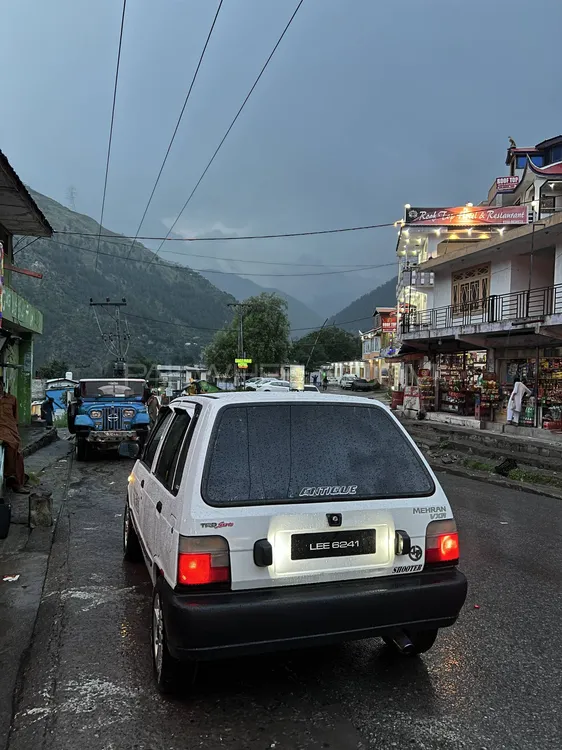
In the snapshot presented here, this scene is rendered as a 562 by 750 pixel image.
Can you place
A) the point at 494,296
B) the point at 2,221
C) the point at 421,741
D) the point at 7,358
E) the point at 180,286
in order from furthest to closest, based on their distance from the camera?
the point at 180,286 < the point at 494,296 < the point at 7,358 < the point at 2,221 < the point at 421,741

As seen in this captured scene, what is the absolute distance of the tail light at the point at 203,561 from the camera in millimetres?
2805

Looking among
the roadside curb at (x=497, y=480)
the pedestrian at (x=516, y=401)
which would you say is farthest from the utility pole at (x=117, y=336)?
the roadside curb at (x=497, y=480)

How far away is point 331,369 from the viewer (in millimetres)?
88688

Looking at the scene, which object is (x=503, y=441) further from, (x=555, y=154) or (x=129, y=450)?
(x=555, y=154)

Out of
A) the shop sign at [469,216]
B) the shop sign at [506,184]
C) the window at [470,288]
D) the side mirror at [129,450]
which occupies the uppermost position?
the shop sign at [506,184]

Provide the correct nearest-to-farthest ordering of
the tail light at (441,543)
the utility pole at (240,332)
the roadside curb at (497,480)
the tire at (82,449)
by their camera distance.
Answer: the tail light at (441,543) → the roadside curb at (497,480) → the tire at (82,449) → the utility pole at (240,332)

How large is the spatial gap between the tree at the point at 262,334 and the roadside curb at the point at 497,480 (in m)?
45.7

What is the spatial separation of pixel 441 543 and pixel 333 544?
27.8 inches

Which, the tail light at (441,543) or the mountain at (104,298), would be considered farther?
the mountain at (104,298)

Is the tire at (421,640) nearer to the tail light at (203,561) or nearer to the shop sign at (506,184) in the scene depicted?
the tail light at (203,561)

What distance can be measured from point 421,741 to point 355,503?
119 cm

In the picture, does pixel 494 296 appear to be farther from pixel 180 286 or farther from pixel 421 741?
pixel 180 286

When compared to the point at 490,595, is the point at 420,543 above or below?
above

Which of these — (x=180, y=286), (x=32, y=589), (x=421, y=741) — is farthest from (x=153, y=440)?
(x=180, y=286)
